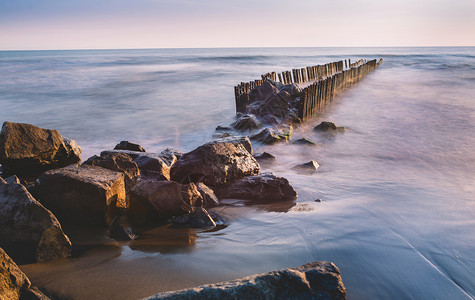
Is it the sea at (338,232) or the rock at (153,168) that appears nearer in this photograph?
the sea at (338,232)

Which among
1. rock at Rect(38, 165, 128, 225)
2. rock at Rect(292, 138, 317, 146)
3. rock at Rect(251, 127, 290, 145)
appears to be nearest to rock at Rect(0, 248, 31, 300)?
rock at Rect(38, 165, 128, 225)

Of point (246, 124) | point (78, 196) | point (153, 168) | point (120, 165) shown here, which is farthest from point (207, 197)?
point (246, 124)

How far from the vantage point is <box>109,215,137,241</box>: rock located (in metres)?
2.83

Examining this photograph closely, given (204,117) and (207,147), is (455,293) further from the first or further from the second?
(204,117)

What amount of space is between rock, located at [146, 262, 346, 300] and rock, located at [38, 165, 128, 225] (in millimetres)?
1594

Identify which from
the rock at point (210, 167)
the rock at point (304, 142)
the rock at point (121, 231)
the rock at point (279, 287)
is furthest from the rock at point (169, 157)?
the rock at point (279, 287)

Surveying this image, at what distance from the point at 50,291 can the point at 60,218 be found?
1071mm

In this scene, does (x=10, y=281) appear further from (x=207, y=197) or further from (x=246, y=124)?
(x=246, y=124)

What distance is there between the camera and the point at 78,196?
2.90 m

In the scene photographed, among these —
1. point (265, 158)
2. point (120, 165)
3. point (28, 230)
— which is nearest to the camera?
point (28, 230)

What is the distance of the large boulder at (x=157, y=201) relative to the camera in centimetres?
318

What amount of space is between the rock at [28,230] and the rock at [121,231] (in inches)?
21.1

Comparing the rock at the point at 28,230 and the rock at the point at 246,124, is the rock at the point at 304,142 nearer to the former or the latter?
the rock at the point at 246,124

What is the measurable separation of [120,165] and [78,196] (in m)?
0.89
